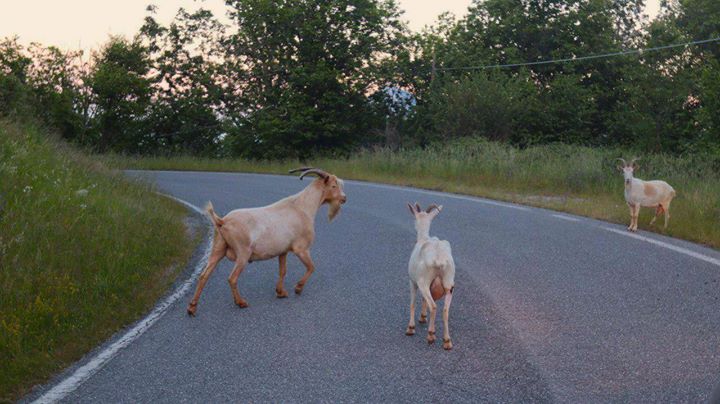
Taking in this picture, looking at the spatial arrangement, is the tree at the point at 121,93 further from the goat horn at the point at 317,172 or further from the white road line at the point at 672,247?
the goat horn at the point at 317,172

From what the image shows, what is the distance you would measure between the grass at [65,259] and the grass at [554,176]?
23.9ft

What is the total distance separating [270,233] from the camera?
25.1 ft

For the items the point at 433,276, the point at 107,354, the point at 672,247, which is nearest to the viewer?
the point at 107,354

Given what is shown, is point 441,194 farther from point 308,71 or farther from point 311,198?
point 308,71

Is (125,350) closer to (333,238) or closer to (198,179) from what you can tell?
(333,238)

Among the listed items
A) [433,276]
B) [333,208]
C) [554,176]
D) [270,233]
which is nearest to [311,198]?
[333,208]

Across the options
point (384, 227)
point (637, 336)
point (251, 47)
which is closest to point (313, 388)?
point (637, 336)

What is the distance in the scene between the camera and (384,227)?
12633 millimetres

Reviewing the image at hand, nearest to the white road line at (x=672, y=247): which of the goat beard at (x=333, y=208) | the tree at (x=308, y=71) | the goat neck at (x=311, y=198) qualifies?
the goat beard at (x=333, y=208)

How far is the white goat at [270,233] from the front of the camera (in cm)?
740

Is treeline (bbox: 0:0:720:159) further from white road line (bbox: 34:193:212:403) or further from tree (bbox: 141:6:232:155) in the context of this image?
white road line (bbox: 34:193:212:403)

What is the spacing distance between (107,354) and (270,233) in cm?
215

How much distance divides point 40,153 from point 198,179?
1092cm

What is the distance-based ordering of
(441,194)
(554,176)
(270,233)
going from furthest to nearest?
1. (554,176)
2. (441,194)
3. (270,233)
